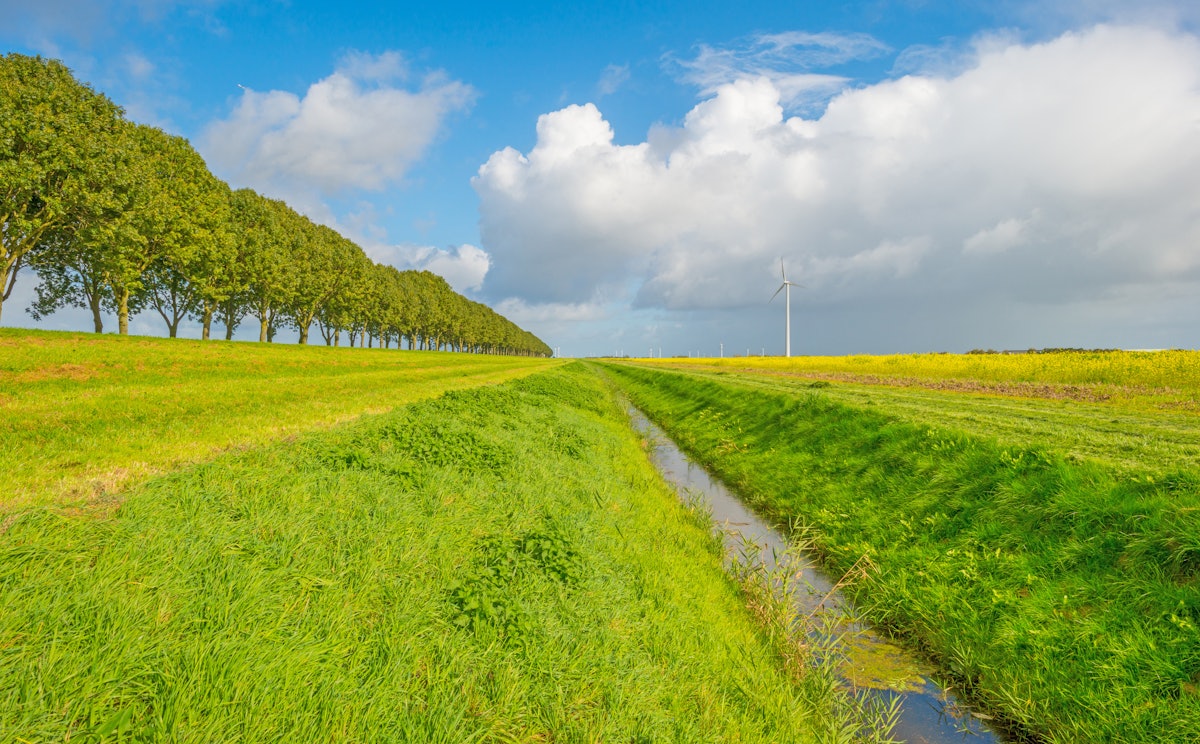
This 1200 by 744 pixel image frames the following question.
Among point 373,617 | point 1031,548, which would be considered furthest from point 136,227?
point 1031,548

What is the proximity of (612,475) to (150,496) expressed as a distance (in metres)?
9.52

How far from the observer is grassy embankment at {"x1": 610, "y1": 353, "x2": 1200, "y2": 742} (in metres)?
5.68

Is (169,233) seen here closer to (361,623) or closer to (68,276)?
(68,276)

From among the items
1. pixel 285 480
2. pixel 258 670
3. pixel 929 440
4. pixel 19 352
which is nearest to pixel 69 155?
pixel 19 352

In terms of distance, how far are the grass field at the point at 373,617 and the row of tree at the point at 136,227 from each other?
34815mm

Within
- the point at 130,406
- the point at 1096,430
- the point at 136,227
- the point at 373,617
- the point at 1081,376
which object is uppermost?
the point at 136,227

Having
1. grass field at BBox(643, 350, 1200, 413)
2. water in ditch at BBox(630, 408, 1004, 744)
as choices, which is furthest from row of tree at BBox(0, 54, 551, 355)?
grass field at BBox(643, 350, 1200, 413)

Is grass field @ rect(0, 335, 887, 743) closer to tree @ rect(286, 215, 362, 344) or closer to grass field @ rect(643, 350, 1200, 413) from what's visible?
grass field @ rect(643, 350, 1200, 413)

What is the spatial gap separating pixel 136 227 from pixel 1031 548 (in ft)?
173

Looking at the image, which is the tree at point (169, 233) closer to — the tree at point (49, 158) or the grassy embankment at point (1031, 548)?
the tree at point (49, 158)

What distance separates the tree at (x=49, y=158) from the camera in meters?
29.4

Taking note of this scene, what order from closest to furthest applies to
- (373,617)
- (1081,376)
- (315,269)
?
(373,617) < (1081,376) < (315,269)

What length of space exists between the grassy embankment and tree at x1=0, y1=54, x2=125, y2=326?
43393 mm

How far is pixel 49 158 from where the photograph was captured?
30656 millimetres
